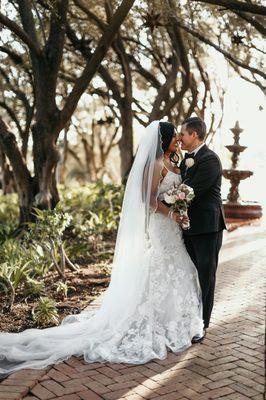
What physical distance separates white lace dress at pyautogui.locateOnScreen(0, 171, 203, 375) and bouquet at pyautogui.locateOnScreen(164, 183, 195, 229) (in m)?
0.30

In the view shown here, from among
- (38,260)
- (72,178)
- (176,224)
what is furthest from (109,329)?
(72,178)

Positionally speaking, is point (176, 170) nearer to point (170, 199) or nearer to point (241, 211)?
point (170, 199)

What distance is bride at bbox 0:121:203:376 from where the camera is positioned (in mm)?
4984

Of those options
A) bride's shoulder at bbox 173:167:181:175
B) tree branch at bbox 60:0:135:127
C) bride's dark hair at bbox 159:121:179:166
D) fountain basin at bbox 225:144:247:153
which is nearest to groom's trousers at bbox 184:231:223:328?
bride's shoulder at bbox 173:167:181:175

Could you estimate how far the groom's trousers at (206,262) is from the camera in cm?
536

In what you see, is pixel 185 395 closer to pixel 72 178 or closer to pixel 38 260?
pixel 38 260

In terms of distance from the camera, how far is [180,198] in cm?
507

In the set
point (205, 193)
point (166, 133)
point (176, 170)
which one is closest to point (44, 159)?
point (176, 170)

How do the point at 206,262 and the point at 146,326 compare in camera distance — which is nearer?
the point at 146,326

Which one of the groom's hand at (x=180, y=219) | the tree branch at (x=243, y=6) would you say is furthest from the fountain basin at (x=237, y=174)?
the groom's hand at (x=180, y=219)

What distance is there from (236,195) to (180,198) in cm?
1234

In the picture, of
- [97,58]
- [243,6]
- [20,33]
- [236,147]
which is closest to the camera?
[243,6]

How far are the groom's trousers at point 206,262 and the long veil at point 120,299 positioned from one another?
0.52 meters

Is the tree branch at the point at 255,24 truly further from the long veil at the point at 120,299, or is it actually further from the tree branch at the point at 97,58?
the long veil at the point at 120,299
